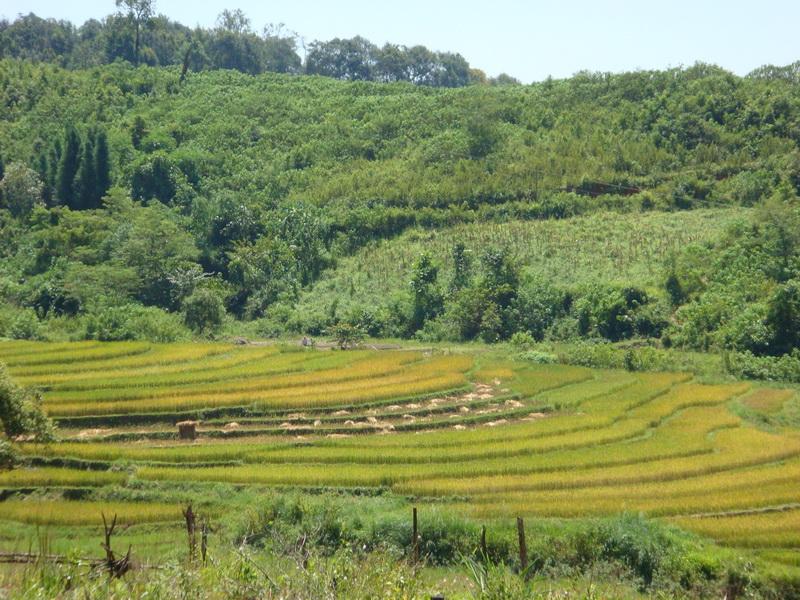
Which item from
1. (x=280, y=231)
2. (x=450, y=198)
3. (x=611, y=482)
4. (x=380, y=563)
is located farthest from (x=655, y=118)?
(x=380, y=563)

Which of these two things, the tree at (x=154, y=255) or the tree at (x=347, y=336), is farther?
the tree at (x=154, y=255)

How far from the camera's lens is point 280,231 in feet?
189

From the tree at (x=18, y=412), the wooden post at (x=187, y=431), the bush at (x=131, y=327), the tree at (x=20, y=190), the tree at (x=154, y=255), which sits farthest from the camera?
the tree at (x=20, y=190)

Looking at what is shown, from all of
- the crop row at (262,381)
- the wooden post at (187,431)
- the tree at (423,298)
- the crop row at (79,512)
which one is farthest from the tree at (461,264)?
the crop row at (79,512)

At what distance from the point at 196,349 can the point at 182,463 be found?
13719 millimetres

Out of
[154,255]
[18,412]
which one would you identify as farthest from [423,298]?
[18,412]

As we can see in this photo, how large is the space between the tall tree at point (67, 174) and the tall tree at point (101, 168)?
1388 millimetres

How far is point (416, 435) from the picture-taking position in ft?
89.8

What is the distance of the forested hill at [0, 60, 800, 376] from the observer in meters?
45.5

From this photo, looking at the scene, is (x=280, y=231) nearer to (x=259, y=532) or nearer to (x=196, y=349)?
(x=196, y=349)

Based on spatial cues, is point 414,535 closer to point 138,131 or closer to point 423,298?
point 423,298

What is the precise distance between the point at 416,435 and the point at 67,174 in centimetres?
4557

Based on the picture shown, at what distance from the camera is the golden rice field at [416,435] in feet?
70.4

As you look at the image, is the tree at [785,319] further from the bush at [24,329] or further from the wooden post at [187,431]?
the bush at [24,329]
